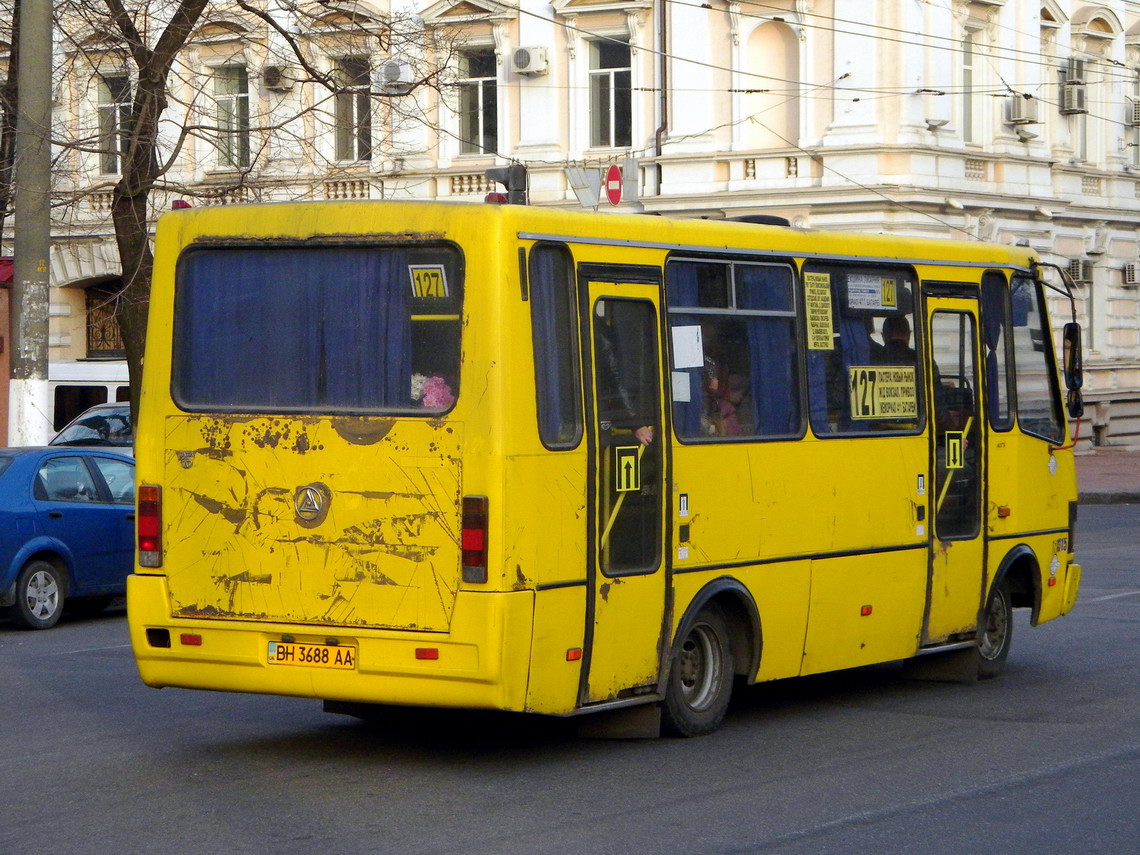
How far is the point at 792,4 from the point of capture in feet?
103

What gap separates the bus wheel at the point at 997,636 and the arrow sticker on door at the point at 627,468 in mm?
3582

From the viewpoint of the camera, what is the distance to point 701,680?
9.26 meters

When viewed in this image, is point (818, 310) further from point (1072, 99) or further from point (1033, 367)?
point (1072, 99)

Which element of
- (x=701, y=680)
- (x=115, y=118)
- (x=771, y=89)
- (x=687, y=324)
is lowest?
(x=701, y=680)

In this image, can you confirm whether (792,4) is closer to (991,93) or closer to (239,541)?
(991,93)

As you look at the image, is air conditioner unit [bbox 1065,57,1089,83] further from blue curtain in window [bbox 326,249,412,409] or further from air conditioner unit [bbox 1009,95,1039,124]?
blue curtain in window [bbox 326,249,412,409]

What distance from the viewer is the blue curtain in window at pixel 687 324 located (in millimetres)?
8898

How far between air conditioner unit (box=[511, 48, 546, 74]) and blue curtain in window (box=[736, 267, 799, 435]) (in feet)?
78.3

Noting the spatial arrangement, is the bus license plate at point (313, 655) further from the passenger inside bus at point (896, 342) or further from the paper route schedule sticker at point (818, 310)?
the passenger inside bus at point (896, 342)

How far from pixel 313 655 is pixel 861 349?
372 cm

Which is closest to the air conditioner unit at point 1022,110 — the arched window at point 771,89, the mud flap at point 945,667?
the arched window at point 771,89

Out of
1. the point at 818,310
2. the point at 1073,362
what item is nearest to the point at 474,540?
the point at 818,310

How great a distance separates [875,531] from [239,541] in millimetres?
3662

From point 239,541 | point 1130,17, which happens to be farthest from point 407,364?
point 1130,17
